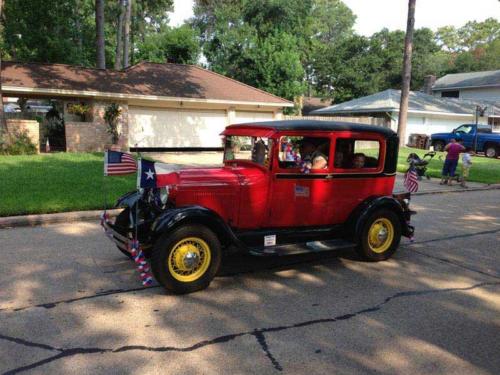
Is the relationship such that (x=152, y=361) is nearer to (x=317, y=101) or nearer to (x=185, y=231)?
(x=185, y=231)

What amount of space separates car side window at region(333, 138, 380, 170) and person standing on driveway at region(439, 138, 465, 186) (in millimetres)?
8773

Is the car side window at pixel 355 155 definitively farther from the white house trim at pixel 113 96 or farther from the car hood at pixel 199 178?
the white house trim at pixel 113 96

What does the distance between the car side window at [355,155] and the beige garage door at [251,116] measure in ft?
56.3

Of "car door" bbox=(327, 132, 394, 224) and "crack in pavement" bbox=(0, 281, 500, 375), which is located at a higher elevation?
"car door" bbox=(327, 132, 394, 224)

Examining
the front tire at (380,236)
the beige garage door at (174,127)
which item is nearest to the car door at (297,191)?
the front tire at (380,236)

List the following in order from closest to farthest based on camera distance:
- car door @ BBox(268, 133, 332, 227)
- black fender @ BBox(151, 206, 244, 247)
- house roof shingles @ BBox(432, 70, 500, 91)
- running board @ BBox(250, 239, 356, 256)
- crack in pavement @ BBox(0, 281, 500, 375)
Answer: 1. crack in pavement @ BBox(0, 281, 500, 375)
2. black fender @ BBox(151, 206, 244, 247)
3. running board @ BBox(250, 239, 356, 256)
4. car door @ BBox(268, 133, 332, 227)
5. house roof shingles @ BBox(432, 70, 500, 91)

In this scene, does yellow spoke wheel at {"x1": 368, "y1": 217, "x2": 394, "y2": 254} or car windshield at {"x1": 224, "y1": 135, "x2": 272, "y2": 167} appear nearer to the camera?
car windshield at {"x1": 224, "y1": 135, "x2": 272, "y2": 167}

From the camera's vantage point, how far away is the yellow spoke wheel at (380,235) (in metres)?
6.08

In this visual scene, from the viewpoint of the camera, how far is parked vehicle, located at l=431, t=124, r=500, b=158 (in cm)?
2557

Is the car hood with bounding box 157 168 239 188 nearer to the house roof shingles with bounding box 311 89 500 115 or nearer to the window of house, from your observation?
the house roof shingles with bounding box 311 89 500 115

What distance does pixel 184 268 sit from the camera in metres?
4.77

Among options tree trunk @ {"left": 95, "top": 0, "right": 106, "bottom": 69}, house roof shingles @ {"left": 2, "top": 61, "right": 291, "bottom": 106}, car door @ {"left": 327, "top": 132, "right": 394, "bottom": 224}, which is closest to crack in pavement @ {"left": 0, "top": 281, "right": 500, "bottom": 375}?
car door @ {"left": 327, "top": 132, "right": 394, "bottom": 224}

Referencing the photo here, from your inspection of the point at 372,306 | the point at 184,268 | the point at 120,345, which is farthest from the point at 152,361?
the point at 372,306

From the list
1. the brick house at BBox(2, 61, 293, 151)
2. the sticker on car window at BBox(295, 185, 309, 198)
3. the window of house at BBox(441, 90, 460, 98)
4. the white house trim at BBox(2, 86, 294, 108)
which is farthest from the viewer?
the window of house at BBox(441, 90, 460, 98)
